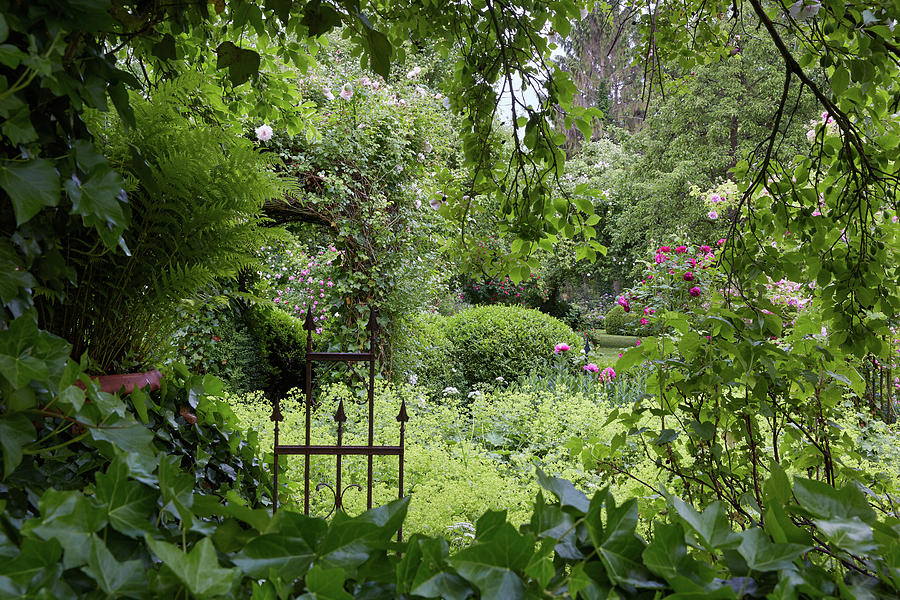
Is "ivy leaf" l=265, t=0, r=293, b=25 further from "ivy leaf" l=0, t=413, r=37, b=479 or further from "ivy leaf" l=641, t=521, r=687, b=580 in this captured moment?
"ivy leaf" l=641, t=521, r=687, b=580

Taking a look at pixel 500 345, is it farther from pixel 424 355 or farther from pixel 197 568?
pixel 197 568

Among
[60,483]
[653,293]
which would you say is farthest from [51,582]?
[653,293]

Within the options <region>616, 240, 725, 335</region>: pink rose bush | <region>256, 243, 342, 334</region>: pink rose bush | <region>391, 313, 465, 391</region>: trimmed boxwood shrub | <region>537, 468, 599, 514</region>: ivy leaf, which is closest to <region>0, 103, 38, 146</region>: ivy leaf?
<region>537, 468, 599, 514</region>: ivy leaf

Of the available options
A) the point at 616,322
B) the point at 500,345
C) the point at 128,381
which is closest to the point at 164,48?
the point at 128,381

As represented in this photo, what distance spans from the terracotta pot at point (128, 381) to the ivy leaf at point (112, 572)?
0.58m

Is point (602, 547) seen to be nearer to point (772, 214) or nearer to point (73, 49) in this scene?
Result: point (73, 49)

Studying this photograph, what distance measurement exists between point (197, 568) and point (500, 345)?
6.01m

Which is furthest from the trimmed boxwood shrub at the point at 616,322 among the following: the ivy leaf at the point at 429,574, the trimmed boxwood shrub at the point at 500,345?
the ivy leaf at the point at 429,574

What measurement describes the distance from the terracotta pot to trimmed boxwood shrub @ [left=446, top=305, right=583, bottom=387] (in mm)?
5171

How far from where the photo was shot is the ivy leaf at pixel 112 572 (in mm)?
430

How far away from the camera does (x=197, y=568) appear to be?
43cm

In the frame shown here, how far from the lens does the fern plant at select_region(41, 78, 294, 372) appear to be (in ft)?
3.31

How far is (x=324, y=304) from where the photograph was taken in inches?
186

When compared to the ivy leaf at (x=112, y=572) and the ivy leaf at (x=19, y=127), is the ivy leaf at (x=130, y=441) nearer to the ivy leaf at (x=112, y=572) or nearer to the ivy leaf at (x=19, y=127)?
the ivy leaf at (x=112, y=572)
